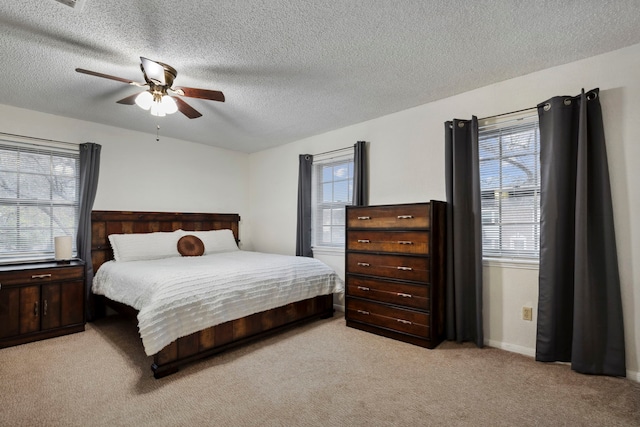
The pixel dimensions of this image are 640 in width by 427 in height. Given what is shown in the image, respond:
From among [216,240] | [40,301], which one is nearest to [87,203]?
[40,301]

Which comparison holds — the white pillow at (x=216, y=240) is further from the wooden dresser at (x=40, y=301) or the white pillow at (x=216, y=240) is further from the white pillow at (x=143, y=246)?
the wooden dresser at (x=40, y=301)

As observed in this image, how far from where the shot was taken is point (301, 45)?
2252mm

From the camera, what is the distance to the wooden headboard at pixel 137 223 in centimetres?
390

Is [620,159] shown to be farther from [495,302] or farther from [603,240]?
[495,302]

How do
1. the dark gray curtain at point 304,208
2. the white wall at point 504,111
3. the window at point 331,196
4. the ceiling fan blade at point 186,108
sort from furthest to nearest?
the dark gray curtain at point 304,208, the window at point 331,196, the ceiling fan blade at point 186,108, the white wall at point 504,111

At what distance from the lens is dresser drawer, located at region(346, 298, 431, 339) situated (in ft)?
9.33

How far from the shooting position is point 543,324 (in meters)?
2.50

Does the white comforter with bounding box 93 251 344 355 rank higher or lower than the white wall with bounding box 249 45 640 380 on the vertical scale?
lower

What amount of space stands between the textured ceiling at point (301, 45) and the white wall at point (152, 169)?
1.32 feet

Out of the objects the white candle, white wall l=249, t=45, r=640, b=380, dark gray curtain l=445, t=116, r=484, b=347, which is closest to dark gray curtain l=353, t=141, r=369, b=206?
white wall l=249, t=45, r=640, b=380

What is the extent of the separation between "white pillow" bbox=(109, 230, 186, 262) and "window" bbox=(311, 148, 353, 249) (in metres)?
1.91

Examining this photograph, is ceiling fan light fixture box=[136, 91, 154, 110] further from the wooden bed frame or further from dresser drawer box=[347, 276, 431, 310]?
dresser drawer box=[347, 276, 431, 310]

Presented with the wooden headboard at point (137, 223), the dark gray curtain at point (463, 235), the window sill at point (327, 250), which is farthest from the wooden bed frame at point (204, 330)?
the dark gray curtain at point (463, 235)

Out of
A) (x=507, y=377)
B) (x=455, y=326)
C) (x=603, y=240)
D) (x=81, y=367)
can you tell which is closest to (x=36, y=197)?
(x=81, y=367)
